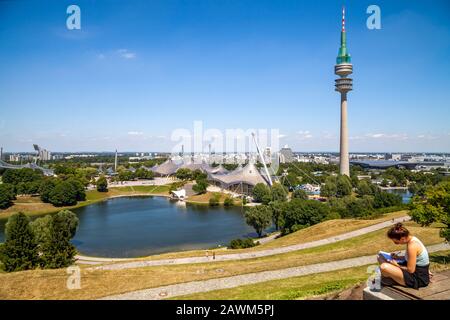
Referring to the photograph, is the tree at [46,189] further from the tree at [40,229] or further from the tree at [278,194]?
the tree at [278,194]

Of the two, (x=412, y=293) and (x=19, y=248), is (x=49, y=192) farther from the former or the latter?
(x=412, y=293)

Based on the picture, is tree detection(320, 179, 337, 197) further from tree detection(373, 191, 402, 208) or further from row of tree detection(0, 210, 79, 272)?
row of tree detection(0, 210, 79, 272)

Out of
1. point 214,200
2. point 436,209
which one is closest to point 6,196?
point 214,200

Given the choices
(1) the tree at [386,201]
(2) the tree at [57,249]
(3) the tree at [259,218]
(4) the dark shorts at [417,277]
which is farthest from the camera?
(1) the tree at [386,201]

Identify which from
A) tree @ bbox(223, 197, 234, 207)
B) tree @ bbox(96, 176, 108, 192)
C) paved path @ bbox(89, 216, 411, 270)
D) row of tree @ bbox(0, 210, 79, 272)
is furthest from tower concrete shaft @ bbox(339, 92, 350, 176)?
row of tree @ bbox(0, 210, 79, 272)

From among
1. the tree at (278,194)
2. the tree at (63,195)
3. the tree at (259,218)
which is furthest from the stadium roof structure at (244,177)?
the tree at (259,218)
